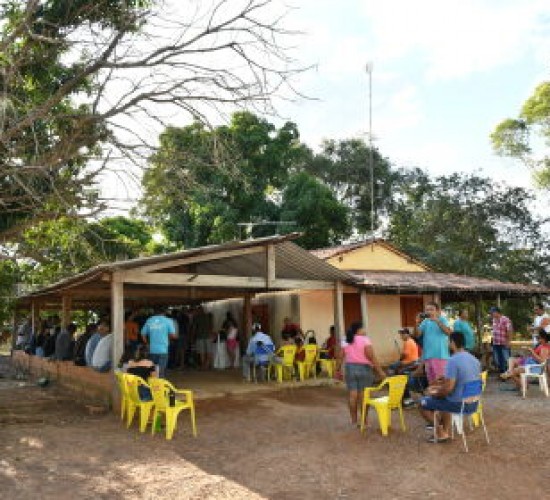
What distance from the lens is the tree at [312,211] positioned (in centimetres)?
2270

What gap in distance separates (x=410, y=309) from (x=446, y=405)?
11227mm

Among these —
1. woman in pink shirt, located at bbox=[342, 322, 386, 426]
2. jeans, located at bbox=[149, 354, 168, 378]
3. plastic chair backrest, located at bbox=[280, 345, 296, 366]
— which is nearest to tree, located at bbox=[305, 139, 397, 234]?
plastic chair backrest, located at bbox=[280, 345, 296, 366]

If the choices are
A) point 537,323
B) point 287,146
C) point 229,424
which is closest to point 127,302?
point 287,146

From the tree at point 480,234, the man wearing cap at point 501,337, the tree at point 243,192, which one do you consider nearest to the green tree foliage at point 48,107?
the man wearing cap at point 501,337

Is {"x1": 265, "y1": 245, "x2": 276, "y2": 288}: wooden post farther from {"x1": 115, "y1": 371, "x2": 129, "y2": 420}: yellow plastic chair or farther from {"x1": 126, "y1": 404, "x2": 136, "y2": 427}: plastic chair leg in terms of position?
{"x1": 126, "y1": 404, "x2": 136, "y2": 427}: plastic chair leg

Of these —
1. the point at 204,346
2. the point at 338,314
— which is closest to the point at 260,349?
the point at 338,314

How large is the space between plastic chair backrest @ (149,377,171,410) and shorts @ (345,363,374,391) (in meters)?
2.41

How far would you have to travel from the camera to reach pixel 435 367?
7.51 meters

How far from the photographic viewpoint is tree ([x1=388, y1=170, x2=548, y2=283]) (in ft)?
78.2

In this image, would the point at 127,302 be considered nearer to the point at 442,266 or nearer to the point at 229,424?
the point at 229,424

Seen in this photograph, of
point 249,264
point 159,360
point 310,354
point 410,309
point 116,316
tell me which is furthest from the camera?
point 410,309

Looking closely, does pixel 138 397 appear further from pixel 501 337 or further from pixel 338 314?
pixel 501 337

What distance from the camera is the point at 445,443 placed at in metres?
6.65

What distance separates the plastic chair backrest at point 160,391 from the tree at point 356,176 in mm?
23615
